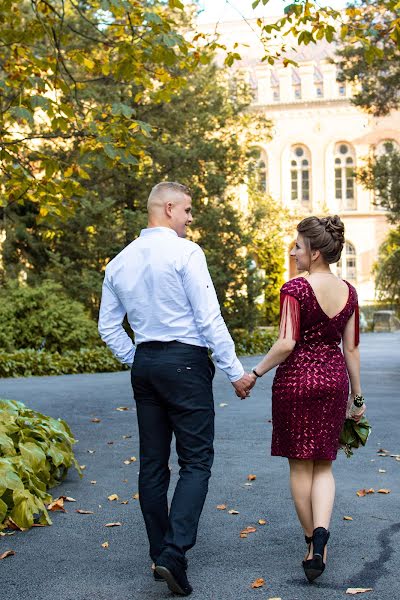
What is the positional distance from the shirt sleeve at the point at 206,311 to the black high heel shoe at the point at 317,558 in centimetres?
91

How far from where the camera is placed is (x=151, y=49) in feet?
31.0

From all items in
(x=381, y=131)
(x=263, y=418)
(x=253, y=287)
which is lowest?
(x=263, y=418)

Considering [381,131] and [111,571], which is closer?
[111,571]

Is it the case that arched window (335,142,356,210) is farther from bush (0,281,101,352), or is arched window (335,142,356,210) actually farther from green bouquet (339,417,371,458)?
green bouquet (339,417,371,458)

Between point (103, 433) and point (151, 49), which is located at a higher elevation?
point (151, 49)

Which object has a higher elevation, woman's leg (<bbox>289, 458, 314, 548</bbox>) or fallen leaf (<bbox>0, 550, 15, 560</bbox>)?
woman's leg (<bbox>289, 458, 314, 548</bbox>)

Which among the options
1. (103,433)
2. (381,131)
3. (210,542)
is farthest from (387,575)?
(381,131)

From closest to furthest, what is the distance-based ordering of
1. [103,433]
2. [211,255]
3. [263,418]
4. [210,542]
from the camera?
[210,542]
[103,433]
[263,418]
[211,255]

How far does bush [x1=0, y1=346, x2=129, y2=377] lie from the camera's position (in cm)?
1620

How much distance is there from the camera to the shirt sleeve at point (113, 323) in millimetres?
4574

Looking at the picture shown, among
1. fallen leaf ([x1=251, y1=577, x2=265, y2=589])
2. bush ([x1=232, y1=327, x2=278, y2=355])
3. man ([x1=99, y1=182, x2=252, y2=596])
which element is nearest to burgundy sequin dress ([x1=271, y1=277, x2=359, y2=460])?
man ([x1=99, y1=182, x2=252, y2=596])

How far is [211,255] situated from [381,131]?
36832mm

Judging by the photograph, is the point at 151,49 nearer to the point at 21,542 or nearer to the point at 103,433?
the point at 103,433

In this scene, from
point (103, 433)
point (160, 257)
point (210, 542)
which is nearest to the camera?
point (160, 257)
